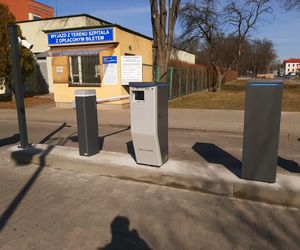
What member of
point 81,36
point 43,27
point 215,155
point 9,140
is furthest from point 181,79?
point 215,155

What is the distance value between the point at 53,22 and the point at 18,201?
1794cm

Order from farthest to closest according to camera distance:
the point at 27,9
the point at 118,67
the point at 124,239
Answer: the point at 27,9 → the point at 118,67 → the point at 124,239

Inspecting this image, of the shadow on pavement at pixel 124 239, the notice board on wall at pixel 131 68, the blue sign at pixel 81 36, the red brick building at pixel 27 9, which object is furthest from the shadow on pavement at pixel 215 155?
the red brick building at pixel 27 9

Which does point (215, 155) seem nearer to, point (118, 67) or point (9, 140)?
point (9, 140)

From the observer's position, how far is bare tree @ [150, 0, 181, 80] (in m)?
14.4

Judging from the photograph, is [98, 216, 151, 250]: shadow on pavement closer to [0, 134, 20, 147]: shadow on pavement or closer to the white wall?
[0, 134, 20, 147]: shadow on pavement

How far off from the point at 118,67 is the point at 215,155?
7.61 meters

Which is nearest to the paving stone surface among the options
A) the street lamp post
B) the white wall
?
the street lamp post

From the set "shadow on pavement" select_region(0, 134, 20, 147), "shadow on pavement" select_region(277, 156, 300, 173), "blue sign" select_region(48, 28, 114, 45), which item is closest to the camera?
"shadow on pavement" select_region(277, 156, 300, 173)

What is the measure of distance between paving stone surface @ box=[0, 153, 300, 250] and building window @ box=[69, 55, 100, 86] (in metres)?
9.04

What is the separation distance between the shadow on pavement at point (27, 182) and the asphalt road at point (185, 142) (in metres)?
1.35

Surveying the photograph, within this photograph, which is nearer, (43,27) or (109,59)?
(109,59)

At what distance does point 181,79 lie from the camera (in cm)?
2005

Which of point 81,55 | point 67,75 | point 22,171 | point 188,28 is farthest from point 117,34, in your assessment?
point 188,28
